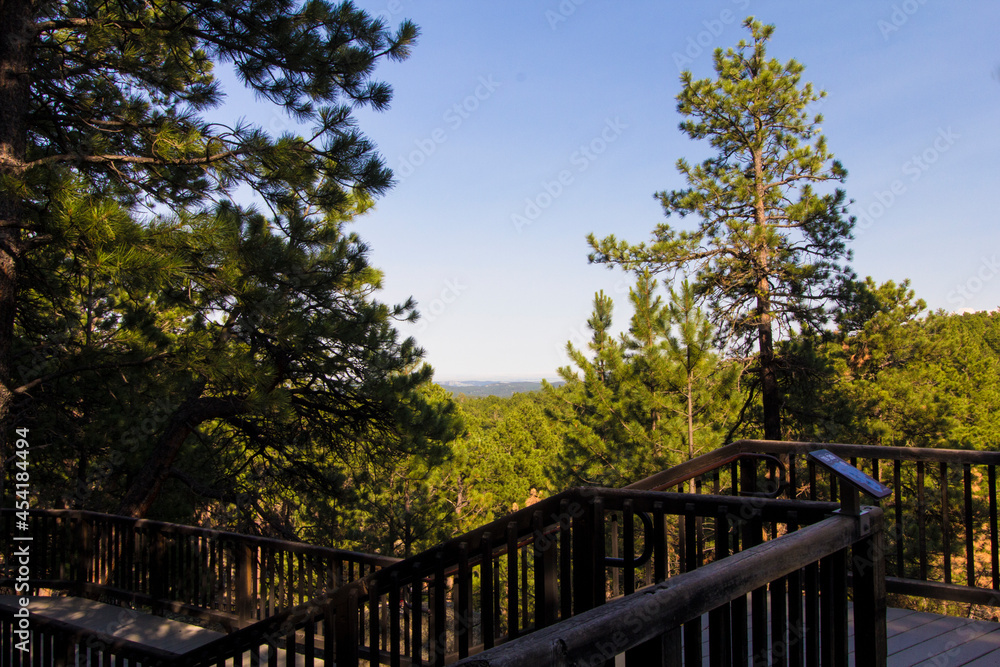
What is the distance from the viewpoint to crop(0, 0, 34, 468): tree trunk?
5.42m

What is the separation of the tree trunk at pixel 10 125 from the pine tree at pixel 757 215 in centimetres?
1019

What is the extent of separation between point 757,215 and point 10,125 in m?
12.4

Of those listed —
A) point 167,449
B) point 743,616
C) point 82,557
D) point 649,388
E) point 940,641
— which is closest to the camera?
point 743,616

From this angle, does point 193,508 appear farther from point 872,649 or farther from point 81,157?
point 872,649

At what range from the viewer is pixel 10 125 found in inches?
217

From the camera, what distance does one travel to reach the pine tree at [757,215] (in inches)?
470

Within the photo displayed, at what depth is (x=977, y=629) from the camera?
3.17 metres

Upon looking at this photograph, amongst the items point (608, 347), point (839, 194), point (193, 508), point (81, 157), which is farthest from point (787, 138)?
point (193, 508)

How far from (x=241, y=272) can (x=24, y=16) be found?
3145mm

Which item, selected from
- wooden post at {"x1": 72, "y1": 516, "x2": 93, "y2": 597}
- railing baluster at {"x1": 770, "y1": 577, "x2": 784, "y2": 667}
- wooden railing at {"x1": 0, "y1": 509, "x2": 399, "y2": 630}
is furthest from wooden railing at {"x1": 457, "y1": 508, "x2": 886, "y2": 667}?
wooden post at {"x1": 72, "y1": 516, "x2": 93, "y2": 597}

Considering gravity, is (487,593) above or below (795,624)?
below

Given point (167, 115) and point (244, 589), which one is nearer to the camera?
point (244, 589)

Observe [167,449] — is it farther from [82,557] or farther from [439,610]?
[439,610]

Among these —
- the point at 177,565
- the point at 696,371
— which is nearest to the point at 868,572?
the point at 177,565
